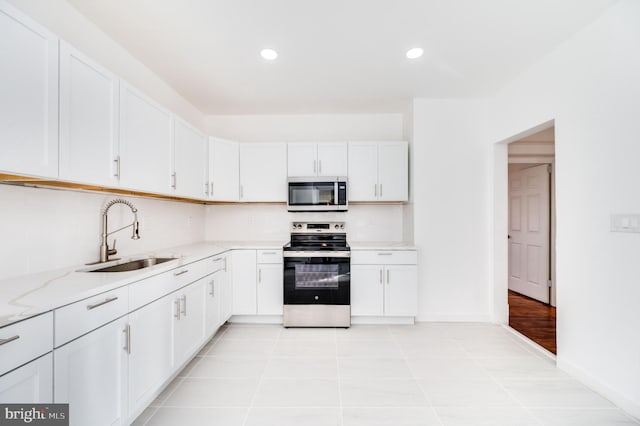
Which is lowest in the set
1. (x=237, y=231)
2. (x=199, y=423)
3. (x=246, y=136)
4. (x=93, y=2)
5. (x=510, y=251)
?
(x=199, y=423)

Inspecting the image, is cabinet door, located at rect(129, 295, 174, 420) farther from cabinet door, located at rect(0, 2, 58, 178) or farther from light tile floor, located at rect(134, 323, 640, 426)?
cabinet door, located at rect(0, 2, 58, 178)

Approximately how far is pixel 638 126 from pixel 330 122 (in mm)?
2901

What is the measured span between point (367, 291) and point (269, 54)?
2552 mm

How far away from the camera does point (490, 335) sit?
3.00 metres

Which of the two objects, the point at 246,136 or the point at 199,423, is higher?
the point at 246,136

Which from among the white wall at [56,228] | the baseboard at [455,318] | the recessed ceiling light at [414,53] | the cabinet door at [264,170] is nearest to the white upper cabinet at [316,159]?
the cabinet door at [264,170]

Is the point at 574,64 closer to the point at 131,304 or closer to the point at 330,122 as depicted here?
the point at 330,122

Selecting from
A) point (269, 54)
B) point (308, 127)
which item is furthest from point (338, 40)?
point (308, 127)

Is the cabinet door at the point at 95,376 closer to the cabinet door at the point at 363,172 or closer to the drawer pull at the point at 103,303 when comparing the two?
the drawer pull at the point at 103,303

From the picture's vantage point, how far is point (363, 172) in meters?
3.57

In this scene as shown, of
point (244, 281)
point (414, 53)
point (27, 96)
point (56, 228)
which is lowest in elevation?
point (244, 281)

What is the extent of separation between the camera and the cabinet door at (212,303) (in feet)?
8.68

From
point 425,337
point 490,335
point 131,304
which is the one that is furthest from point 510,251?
point 131,304

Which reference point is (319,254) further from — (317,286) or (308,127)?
(308,127)
